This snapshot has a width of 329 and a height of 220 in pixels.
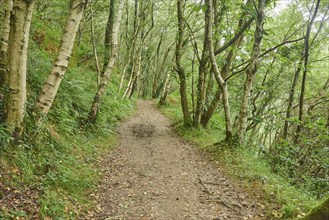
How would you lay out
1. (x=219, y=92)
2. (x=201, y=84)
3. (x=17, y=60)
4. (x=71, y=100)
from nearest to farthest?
(x=17, y=60) < (x=71, y=100) < (x=219, y=92) < (x=201, y=84)

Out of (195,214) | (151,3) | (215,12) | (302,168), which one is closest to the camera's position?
(195,214)

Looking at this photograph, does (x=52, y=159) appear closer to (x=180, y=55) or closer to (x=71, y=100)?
(x=71, y=100)

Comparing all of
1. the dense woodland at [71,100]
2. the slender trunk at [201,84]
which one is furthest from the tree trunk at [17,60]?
the slender trunk at [201,84]

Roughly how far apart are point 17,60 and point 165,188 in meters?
4.13

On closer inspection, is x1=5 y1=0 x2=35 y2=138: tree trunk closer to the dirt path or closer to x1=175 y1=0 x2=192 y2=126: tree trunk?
the dirt path

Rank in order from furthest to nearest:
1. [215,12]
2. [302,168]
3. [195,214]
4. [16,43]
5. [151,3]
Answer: [151,3] < [215,12] < [302,168] < [195,214] < [16,43]

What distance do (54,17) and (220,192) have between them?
1394cm

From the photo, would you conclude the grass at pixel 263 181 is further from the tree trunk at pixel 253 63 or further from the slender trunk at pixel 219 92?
the slender trunk at pixel 219 92

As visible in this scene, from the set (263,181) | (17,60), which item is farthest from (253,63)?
(17,60)

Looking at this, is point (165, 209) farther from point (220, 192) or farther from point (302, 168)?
point (302, 168)

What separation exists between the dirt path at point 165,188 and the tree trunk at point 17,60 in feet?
7.77

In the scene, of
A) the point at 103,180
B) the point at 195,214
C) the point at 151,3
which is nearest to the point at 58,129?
the point at 103,180

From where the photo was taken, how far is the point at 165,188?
20.7 feet

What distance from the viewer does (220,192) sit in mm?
6328
